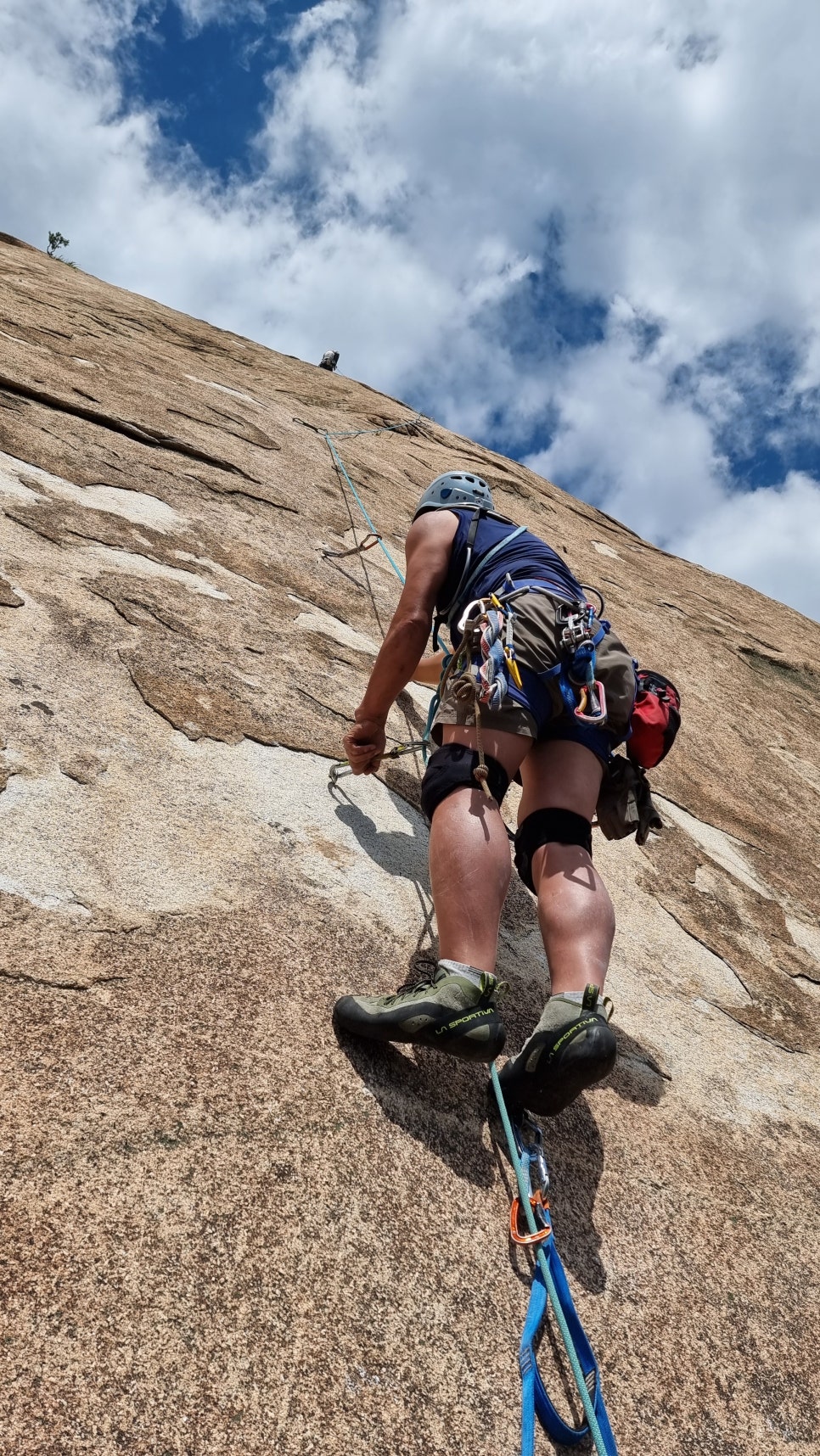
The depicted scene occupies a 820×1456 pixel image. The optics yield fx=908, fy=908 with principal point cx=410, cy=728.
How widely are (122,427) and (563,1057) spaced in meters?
3.84

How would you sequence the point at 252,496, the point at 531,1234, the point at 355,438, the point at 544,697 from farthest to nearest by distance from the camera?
the point at 355,438 < the point at 252,496 < the point at 544,697 < the point at 531,1234

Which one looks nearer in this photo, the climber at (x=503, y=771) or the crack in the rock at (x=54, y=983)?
the crack in the rock at (x=54, y=983)

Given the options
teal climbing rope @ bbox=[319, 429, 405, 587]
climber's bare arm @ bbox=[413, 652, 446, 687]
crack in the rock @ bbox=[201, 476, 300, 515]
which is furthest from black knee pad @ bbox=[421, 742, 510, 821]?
crack in the rock @ bbox=[201, 476, 300, 515]

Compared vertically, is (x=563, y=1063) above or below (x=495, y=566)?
below

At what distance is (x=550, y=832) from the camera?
2.07 metres

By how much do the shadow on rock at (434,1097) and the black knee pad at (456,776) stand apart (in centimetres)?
49

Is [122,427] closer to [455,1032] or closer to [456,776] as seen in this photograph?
[456,776]

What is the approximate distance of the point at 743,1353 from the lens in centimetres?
162

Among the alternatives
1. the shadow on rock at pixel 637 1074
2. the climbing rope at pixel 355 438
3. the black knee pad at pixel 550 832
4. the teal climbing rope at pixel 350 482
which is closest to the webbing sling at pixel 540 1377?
the shadow on rock at pixel 637 1074

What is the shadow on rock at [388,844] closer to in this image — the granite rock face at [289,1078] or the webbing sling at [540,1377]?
→ the granite rock face at [289,1078]

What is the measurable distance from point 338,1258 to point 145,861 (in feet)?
3.00

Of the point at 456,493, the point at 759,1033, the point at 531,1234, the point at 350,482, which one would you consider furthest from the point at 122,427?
the point at 531,1234

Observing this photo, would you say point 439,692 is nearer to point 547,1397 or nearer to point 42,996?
point 42,996

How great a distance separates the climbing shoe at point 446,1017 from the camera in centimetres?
163
